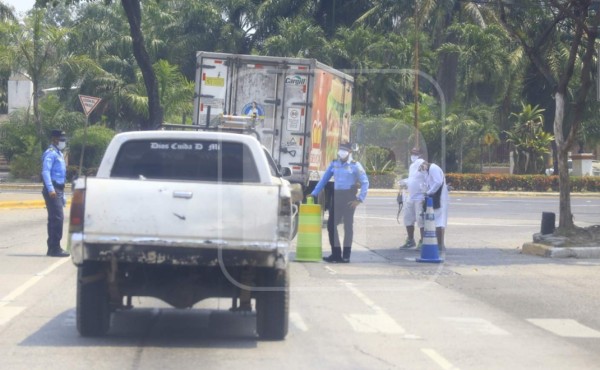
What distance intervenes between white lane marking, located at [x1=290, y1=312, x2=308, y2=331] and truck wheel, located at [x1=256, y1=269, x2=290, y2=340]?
0.76 m

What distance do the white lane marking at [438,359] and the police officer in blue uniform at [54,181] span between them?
28.6ft

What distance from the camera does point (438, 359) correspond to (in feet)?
28.9

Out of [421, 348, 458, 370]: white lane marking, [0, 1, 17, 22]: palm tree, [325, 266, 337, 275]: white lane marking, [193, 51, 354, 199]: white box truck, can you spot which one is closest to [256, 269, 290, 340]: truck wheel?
[421, 348, 458, 370]: white lane marking

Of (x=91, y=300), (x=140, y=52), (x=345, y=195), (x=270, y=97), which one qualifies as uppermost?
(x=140, y=52)

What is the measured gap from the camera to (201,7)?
186 feet

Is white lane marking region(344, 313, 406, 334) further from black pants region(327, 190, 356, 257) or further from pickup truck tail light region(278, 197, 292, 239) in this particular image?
black pants region(327, 190, 356, 257)

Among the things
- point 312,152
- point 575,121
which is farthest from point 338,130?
point 575,121

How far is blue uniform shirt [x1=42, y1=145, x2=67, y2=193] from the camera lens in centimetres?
1609

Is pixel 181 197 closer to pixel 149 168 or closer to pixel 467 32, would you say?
pixel 149 168

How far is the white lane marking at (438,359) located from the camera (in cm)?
850

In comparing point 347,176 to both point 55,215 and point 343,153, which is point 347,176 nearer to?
point 343,153

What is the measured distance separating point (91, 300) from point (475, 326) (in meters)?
3.98

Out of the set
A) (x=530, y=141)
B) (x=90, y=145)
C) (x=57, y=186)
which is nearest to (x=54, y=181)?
(x=57, y=186)

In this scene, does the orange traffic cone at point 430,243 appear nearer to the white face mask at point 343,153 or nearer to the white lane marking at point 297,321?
the white face mask at point 343,153
